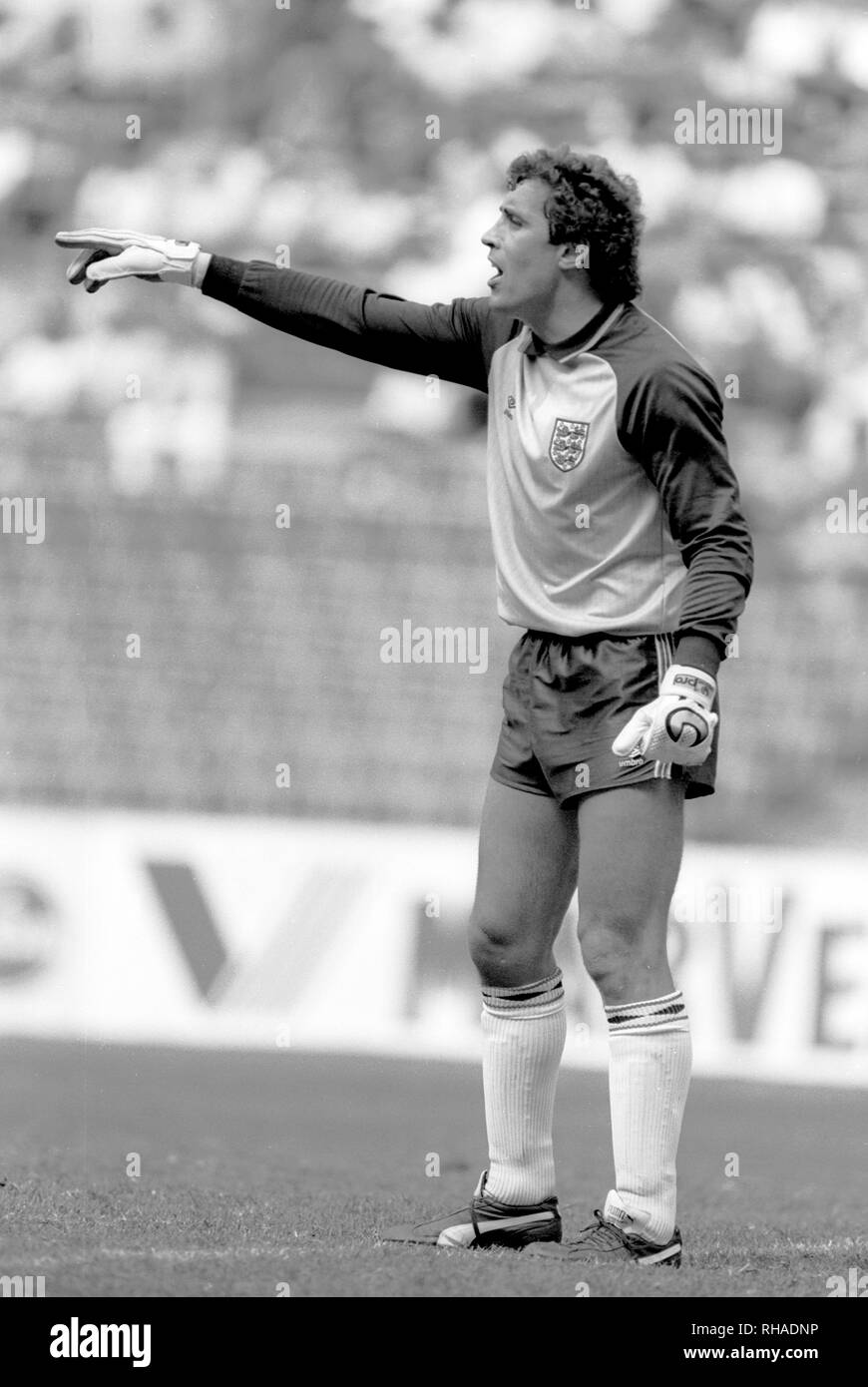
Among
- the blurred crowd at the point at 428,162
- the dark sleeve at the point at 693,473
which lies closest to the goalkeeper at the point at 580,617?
the dark sleeve at the point at 693,473

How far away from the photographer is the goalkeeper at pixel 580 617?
3.00m

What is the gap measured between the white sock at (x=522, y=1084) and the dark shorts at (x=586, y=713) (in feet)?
1.13

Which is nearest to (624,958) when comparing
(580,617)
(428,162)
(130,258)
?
(580,617)

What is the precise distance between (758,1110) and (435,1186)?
1206 mm

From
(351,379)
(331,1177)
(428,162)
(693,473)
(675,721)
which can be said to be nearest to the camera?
(675,721)

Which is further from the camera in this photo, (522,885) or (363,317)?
(363,317)

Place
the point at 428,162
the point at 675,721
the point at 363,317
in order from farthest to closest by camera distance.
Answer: the point at 428,162
the point at 363,317
the point at 675,721

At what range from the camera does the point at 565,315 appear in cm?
313

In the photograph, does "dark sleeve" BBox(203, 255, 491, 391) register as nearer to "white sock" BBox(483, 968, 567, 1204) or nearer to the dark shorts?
the dark shorts

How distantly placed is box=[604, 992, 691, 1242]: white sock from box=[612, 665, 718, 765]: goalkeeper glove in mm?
416

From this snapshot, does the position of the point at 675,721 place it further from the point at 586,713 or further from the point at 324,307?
the point at 324,307

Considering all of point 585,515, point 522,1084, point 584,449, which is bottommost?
point 522,1084

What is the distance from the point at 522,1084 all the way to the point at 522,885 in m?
0.33
